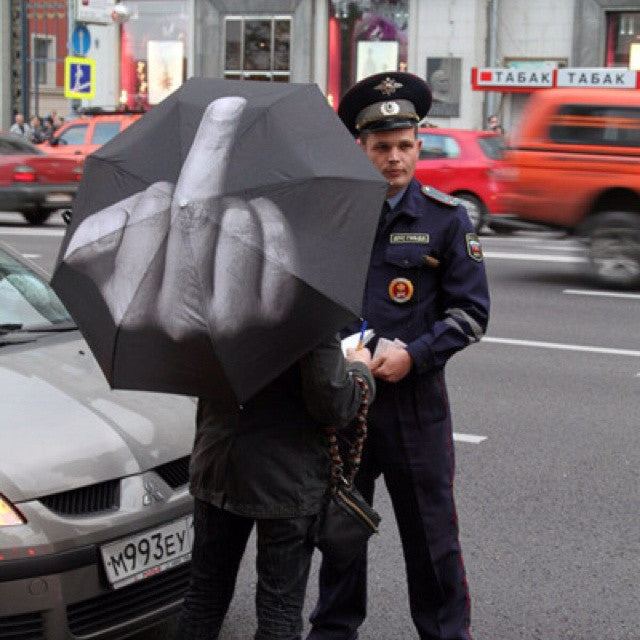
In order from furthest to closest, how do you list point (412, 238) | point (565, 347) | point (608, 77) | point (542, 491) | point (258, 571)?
point (608, 77) → point (565, 347) → point (542, 491) → point (412, 238) → point (258, 571)

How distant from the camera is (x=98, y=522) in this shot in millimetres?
3682

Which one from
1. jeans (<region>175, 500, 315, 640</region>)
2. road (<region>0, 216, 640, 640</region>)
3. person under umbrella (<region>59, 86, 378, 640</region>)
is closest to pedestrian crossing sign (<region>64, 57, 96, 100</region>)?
road (<region>0, 216, 640, 640</region>)

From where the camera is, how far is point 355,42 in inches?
1326

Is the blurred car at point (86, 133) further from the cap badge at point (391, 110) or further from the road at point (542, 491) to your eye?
the cap badge at point (391, 110)

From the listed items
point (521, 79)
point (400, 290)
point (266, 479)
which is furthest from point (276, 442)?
point (521, 79)

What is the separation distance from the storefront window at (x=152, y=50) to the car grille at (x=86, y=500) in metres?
32.4

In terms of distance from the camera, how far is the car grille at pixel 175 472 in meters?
3.97

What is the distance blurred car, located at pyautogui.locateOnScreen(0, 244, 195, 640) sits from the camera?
359 cm

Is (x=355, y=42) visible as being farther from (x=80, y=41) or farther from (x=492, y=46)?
(x=80, y=41)

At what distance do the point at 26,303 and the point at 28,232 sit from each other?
45.4ft

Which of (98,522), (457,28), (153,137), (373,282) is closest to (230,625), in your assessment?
(98,522)

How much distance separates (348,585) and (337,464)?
0.91 m

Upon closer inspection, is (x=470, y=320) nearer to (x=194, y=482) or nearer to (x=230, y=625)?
(x=194, y=482)

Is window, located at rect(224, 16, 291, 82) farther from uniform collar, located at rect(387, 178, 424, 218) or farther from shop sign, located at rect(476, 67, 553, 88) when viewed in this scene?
uniform collar, located at rect(387, 178, 424, 218)
